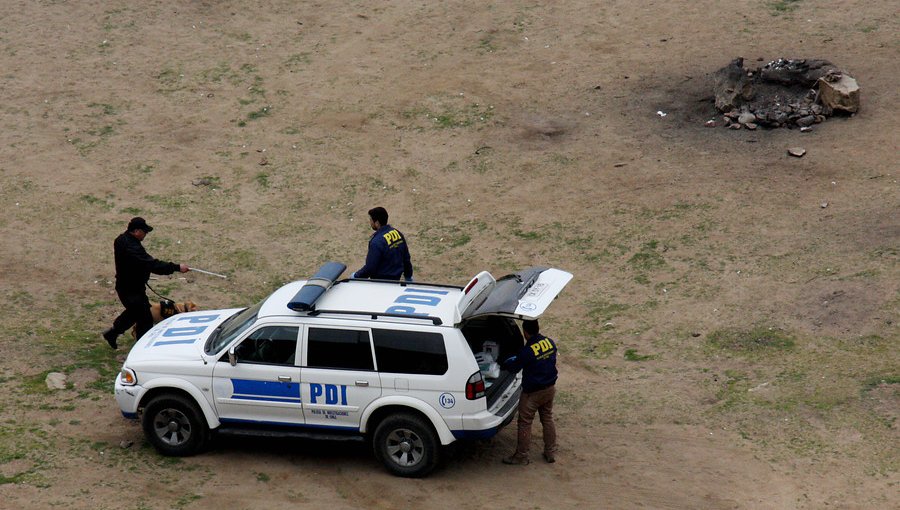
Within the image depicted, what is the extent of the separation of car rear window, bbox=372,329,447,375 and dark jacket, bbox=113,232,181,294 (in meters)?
3.92

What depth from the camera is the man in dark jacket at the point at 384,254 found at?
43.1 ft

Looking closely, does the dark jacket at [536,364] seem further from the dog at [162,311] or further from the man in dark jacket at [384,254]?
the dog at [162,311]

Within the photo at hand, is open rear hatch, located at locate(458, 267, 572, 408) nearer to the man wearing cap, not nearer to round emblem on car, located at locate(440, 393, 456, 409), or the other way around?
round emblem on car, located at locate(440, 393, 456, 409)

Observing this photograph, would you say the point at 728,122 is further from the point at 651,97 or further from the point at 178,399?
the point at 178,399

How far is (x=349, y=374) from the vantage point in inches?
418

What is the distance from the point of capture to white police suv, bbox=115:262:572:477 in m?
10.5

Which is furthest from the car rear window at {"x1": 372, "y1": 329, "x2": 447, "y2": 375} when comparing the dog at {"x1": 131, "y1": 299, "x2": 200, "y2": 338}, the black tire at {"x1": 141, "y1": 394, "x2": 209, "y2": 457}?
the dog at {"x1": 131, "y1": 299, "x2": 200, "y2": 338}

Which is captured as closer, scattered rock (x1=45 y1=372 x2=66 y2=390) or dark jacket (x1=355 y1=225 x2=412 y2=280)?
scattered rock (x1=45 y1=372 x2=66 y2=390)

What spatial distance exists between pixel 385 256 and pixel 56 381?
4434mm

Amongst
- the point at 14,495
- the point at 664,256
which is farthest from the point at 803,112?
the point at 14,495

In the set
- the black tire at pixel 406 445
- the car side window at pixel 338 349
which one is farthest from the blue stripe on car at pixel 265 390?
the black tire at pixel 406 445

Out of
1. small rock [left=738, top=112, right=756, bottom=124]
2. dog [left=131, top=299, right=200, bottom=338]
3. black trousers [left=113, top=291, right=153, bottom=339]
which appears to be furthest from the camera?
small rock [left=738, top=112, right=756, bottom=124]

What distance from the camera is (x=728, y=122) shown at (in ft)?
65.1

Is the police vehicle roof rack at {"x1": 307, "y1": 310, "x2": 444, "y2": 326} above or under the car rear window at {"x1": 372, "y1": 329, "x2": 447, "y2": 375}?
above
